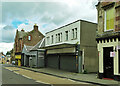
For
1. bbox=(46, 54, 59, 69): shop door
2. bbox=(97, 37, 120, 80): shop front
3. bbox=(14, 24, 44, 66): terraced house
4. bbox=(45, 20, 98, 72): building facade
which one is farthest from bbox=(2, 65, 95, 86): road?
bbox=(14, 24, 44, 66): terraced house

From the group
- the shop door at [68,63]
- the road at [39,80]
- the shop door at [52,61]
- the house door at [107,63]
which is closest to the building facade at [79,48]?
the shop door at [68,63]

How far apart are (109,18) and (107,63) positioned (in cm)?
423

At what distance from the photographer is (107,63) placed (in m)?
14.0

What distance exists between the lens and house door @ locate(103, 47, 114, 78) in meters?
13.6

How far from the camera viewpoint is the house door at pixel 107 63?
13586 millimetres

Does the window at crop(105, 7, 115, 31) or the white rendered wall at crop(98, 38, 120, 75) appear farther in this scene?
the window at crop(105, 7, 115, 31)

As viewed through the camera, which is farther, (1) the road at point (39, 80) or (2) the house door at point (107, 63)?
(2) the house door at point (107, 63)

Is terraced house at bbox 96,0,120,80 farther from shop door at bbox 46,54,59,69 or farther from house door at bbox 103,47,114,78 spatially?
shop door at bbox 46,54,59,69

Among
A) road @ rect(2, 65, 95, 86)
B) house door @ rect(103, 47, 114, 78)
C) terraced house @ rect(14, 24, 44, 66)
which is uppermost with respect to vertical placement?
terraced house @ rect(14, 24, 44, 66)

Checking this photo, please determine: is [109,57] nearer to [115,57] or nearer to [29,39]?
[115,57]

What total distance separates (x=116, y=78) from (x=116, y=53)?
2.11 m

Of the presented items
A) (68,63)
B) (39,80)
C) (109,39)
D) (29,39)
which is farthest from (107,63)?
(29,39)

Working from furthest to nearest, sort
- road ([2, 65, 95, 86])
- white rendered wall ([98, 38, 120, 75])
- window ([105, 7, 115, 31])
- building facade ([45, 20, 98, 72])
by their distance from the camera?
building facade ([45, 20, 98, 72])
window ([105, 7, 115, 31])
white rendered wall ([98, 38, 120, 75])
road ([2, 65, 95, 86])

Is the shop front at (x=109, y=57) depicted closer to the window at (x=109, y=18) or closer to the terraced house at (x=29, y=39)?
the window at (x=109, y=18)
